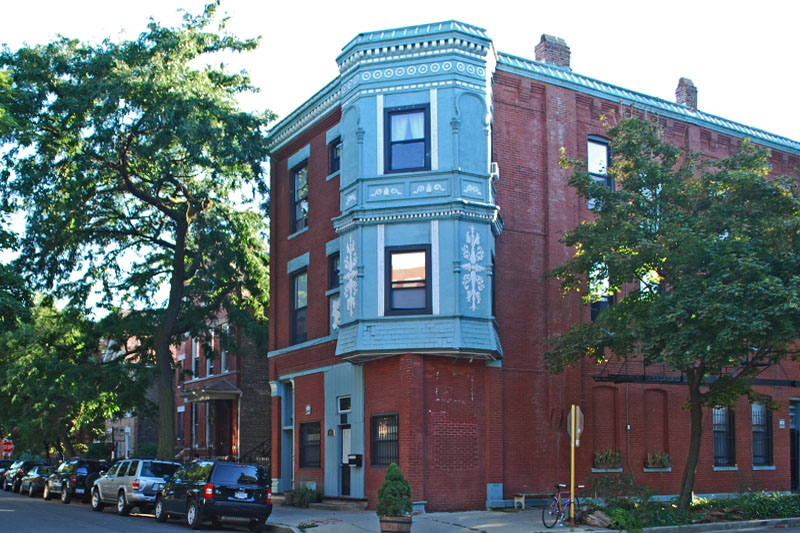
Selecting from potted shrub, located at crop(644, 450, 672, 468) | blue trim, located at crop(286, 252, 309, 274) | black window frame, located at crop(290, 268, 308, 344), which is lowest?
potted shrub, located at crop(644, 450, 672, 468)

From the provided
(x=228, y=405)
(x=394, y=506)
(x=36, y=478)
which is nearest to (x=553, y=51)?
(x=394, y=506)

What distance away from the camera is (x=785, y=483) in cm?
2906

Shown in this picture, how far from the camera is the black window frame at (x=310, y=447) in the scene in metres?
27.1

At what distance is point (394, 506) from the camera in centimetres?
1738

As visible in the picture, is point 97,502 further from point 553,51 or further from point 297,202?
point 553,51

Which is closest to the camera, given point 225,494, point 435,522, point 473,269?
point 435,522

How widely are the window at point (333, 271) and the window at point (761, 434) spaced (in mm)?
14161

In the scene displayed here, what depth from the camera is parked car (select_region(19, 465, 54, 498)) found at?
128ft

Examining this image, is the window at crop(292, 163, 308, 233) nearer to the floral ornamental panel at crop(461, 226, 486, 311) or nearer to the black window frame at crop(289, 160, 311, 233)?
the black window frame at crop(289, 160, 311, 233)

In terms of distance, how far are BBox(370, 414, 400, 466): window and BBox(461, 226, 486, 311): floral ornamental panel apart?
3.73 metres

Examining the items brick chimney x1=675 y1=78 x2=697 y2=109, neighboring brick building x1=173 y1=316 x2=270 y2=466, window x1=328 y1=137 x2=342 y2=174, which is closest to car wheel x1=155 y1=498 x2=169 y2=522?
window x1=328 y1=137 x2=342 y2=174

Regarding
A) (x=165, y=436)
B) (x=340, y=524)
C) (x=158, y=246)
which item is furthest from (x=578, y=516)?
(x=158, y=246)

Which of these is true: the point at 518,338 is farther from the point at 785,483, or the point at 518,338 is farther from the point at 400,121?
the point at 785,483

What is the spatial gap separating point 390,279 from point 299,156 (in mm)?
8004
